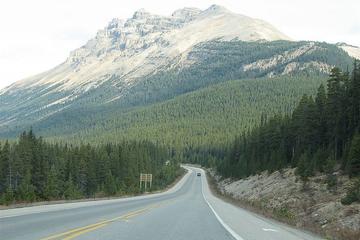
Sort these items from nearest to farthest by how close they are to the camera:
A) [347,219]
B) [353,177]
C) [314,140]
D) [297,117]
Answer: [347,219] < [353,177] < [314,140] < [297,117]

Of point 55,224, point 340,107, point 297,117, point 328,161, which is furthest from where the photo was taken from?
point 297,117

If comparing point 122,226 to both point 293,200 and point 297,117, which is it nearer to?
point 293,200

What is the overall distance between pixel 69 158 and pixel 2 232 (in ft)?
272

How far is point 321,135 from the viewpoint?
219 feet

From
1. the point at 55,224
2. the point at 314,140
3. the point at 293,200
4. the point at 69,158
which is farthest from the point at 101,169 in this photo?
the point at 55,224

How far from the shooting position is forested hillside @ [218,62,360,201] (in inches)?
2005

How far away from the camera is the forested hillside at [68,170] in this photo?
242 ft

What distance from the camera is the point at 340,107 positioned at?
59.2 meters

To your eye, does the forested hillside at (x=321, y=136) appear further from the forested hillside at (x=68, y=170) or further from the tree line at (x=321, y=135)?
the forested hillside at (x=68, y=170)

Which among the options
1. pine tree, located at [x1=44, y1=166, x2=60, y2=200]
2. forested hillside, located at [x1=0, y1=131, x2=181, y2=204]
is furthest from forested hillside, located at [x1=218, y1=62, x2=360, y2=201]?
pine tree, located at [x1=44, y1=166, x2=60, y2=200]

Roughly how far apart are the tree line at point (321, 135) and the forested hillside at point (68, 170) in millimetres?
23254

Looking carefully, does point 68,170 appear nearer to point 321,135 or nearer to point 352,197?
point 321,135

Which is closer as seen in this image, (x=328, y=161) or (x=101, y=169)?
(x=328, y=161)

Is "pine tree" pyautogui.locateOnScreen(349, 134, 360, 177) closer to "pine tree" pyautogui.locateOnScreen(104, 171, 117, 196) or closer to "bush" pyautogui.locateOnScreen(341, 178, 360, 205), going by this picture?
"bush" pyautogui.locateOnScreen(341, 178, 360, 205)
